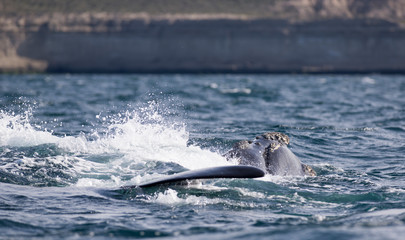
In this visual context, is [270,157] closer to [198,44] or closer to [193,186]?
[193,186]

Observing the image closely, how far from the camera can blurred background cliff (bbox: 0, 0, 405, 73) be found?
7788cm

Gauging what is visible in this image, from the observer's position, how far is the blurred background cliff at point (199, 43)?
77875 millimetres

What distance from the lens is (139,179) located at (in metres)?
10.5

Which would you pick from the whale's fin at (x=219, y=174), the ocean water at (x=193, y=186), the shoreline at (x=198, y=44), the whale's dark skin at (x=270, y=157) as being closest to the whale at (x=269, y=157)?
the whale's dark skin at (x=270, y=157)

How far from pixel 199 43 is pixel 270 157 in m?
69.9

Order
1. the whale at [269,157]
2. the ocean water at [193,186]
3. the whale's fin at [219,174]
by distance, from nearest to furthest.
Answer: the ocean water at [193,186] → the whale's fin at [219,174] → the whale at [269,157]

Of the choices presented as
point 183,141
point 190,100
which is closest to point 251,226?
point 183,141

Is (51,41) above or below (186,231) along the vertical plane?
above

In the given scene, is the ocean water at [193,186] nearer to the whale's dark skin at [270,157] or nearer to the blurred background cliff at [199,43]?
the whale's dark skin at [270,157]

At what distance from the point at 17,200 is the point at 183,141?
5.76 m

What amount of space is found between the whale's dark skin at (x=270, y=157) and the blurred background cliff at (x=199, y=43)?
6670cm

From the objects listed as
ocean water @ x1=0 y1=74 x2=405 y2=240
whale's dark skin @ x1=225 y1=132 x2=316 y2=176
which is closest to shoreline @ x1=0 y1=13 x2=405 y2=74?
ocean water @ x1=0 y1=74 x2=405 y2=240

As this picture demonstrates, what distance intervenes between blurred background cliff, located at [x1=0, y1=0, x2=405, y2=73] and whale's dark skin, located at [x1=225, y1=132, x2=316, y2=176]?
66.7 m

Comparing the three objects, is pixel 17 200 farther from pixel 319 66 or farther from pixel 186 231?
pixel 319 66
